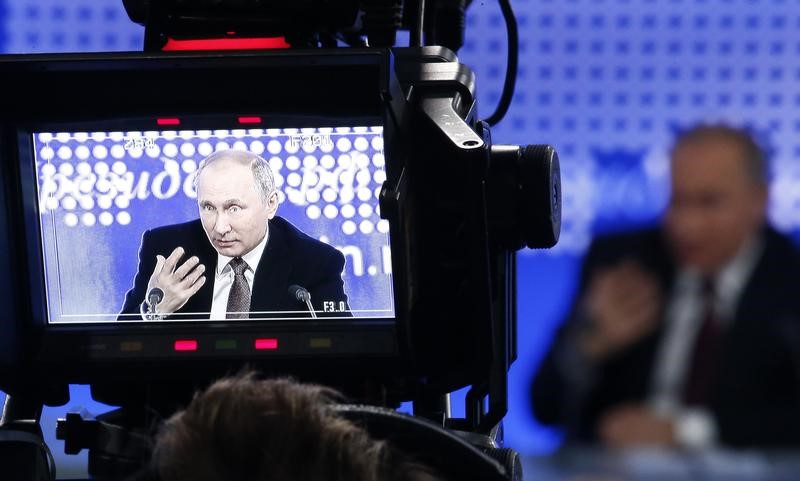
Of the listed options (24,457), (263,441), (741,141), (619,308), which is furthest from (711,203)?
(24,457)

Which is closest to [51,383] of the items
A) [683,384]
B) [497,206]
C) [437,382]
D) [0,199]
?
[0,199]

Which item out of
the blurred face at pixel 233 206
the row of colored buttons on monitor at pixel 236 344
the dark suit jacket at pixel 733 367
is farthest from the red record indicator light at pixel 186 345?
the dark suit jacket at pixel 733 367

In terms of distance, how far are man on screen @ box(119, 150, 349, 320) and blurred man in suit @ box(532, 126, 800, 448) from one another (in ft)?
0.93

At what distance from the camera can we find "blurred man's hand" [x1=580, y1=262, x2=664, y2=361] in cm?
107

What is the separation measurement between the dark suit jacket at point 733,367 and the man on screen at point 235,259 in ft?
0.91

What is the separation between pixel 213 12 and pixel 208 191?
208 millimetres

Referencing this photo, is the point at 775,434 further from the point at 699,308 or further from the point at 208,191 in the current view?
the point at 208,191

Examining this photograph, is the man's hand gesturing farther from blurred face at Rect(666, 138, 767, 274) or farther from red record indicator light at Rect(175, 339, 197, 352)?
blurred face at Rect(666, 138, 767, 274)

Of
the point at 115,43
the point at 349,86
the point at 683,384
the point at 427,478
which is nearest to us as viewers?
the point at 427,478

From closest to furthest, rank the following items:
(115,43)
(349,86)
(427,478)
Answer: (427,478) → (349,86) → (115,43)

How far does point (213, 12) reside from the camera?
1.36 m

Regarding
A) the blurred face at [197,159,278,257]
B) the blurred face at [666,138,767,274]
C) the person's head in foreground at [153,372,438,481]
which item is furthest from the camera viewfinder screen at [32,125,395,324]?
the person's head in foreground at [153,372,438,481]

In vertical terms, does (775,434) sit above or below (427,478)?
below

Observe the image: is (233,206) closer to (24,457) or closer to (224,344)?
(224,344)
